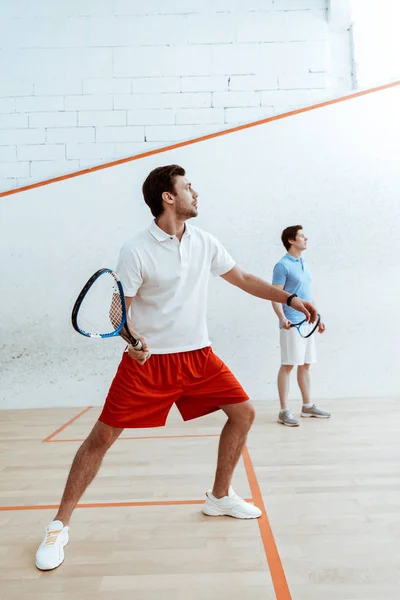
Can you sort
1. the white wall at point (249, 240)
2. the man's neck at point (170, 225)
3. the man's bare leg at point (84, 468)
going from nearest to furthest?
1. the man's bare leg at point (84, 468)
2. the man's neck at point (170, 225)
3. the white wall at point (249, 240)

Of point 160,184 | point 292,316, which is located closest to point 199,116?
point 292,316

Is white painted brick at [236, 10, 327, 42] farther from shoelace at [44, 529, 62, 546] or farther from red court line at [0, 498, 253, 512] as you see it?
shoelace at [44, 529, 62, 546]

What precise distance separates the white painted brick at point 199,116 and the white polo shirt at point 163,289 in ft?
8.76

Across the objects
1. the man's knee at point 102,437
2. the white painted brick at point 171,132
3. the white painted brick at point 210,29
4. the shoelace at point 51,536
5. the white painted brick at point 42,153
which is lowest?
the shoelace at point 51,536

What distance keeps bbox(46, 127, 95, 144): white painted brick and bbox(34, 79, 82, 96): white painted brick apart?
0.85 ft

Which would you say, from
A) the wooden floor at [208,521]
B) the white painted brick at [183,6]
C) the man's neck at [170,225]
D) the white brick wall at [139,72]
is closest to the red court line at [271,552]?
the wooden floor at [208,521]

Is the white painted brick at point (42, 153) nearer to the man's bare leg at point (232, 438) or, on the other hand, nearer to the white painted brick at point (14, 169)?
the white painted brick at point (14, 169)

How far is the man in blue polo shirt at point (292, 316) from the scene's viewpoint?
3012mm

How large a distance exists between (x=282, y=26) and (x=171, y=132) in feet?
3.62

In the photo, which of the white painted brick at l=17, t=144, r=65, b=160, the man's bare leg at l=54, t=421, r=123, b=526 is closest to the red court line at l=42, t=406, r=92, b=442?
the man's bare leg at l=54, t=421, r=123, b=526

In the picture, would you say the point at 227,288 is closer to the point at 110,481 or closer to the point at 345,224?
the point at 345,224

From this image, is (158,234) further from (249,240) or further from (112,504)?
(249,240)

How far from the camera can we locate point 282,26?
13.4 ft

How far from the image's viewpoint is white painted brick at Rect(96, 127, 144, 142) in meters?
4.02
